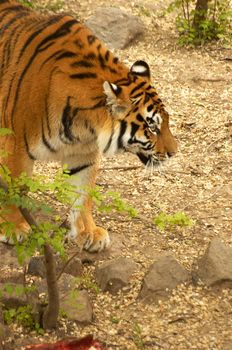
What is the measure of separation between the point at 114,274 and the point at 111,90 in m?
1.03

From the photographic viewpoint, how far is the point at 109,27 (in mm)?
7879

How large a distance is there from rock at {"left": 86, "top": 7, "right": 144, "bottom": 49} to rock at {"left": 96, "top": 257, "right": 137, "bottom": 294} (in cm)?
373

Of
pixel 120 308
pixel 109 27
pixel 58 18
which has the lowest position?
pixel 120 308

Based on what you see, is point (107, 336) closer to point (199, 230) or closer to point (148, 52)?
point (199, 230)

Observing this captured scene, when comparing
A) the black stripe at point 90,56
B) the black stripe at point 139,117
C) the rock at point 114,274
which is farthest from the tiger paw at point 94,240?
the black stripe at point 90,56

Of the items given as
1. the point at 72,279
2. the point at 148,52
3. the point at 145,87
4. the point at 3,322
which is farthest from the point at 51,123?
the point at 148,52

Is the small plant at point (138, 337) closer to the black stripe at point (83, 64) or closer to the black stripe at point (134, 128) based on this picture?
the black stripe at point (134, 128)

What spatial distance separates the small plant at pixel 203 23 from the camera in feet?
25.7

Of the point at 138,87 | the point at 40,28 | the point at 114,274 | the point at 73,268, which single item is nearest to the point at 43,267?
the point at 73,268

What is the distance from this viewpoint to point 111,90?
4.17 m

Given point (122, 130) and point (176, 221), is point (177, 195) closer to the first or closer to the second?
point (176, 221)

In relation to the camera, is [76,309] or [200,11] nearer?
[76,309]

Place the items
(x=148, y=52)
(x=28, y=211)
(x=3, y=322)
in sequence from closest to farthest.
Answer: (x=28, y=211) → (x=3, y=322) → (x=148, y=52)

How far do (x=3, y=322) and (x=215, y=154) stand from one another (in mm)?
2730
